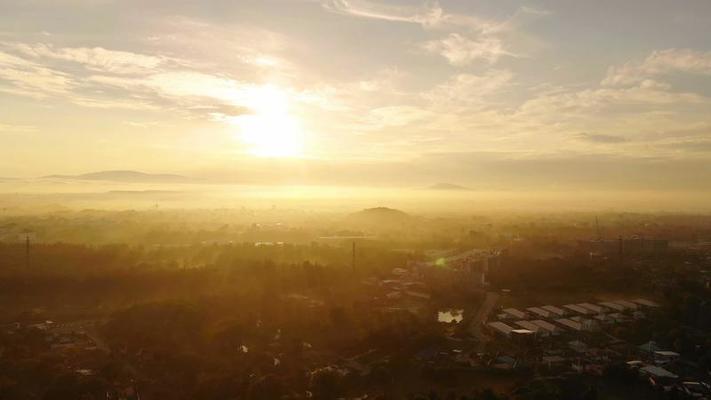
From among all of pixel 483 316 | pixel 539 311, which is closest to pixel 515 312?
pixel 539 311

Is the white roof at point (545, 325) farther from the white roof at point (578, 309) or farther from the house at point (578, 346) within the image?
the white roof at point (578, 309)

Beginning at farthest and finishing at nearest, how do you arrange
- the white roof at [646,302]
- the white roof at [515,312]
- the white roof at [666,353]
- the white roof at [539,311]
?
the white roof at [646,302], the white roof at [539,311], the white roof at [515,312], the white roof at [666,353]

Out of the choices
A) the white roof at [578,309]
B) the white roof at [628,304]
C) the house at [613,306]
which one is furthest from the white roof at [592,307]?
the white roof at [628,304]

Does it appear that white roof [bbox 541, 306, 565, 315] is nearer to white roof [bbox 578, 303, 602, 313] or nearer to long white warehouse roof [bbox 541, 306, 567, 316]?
long white warehouse roof [bbox 541, 306, 567, 316]

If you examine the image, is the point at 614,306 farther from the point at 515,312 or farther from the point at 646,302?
the point at 515,312

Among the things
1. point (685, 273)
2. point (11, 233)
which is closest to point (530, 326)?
point (685, 273)
